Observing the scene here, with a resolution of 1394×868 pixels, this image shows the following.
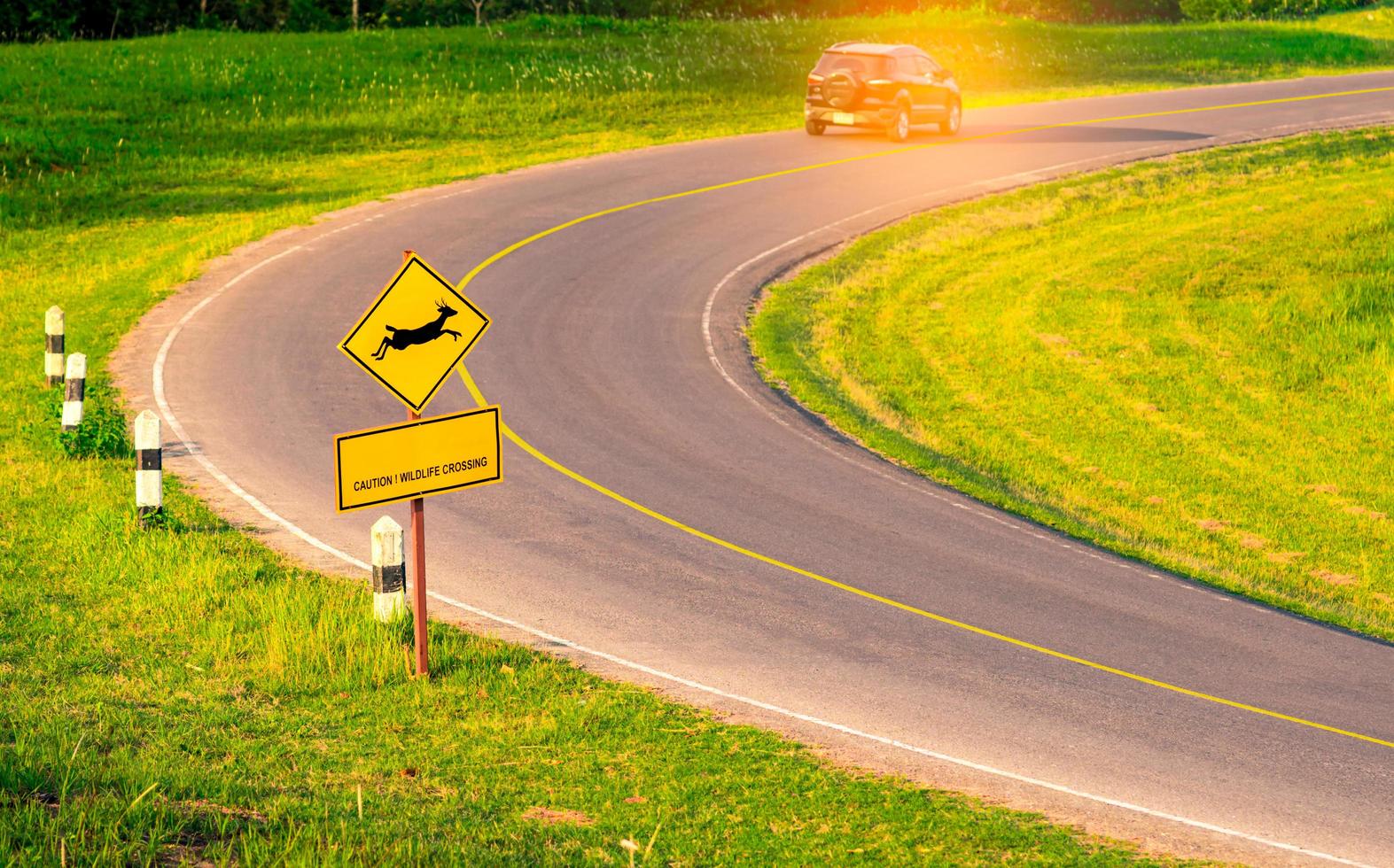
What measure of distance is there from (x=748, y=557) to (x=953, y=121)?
26670mm

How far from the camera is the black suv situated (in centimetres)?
3781

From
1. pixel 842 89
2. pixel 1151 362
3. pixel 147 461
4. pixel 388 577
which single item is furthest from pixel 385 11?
pixel 388 577

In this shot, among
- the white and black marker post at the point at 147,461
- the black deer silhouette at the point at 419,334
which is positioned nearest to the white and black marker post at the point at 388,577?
the black deer silhouette at the point at 419,334

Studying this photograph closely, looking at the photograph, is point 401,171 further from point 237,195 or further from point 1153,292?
point 1153,292

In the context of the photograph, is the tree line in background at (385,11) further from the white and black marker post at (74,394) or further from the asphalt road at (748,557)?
the white and black marker post at (74,394)

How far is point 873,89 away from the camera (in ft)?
124

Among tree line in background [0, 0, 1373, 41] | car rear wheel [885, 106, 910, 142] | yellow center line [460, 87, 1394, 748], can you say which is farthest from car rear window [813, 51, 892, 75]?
tree line in background [0, 0, 1373, 41]

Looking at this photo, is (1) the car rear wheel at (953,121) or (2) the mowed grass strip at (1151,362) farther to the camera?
(1) the car rear wheel at (953,121)

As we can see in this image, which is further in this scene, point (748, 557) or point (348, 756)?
point (748, 557)

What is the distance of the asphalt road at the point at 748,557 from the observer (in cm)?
1118

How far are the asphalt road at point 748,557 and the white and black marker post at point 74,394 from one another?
1154 mm

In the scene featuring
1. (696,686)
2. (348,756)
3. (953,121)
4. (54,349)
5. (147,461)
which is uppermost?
(953,121)

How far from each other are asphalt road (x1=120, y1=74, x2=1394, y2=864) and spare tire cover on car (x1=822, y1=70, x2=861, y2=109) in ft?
26.9

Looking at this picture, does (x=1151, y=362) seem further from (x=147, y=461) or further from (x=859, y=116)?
(x=147, y=461)
